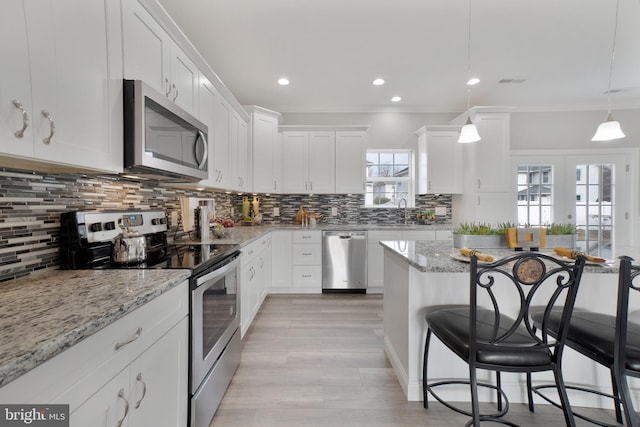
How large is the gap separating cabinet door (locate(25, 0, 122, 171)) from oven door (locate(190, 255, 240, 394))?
2.40ft

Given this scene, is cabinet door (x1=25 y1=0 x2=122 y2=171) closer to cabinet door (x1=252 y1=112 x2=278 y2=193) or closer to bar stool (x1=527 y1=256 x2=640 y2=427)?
bar stool (x1=527 y1=256 x2=640 y2=427)

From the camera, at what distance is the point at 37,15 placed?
951 mm

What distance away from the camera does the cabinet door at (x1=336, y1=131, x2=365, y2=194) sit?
4324 mm

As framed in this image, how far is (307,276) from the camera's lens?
404cm

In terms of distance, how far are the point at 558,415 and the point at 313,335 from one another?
1.79 metres

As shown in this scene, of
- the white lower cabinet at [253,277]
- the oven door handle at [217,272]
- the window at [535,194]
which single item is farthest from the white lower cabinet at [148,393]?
the window at [535,194]

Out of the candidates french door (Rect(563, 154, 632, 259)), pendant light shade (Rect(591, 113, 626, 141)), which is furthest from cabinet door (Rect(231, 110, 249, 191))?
french door (Rect(563, 154, 632, 259))

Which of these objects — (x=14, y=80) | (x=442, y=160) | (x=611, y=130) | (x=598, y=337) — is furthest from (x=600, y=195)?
(x=14, y=80)

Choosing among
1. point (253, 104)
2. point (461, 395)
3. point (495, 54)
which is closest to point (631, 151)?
point (495, 54)

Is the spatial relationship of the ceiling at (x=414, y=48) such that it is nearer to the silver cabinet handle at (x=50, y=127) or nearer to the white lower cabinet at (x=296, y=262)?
the silver cabinet handle at (x=50, y=127)

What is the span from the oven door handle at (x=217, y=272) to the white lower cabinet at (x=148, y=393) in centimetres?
19

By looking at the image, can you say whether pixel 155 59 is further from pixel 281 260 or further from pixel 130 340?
pixel 281 260

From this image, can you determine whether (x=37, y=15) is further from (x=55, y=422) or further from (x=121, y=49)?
(x=55, y=422)

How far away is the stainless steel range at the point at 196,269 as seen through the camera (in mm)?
1389
